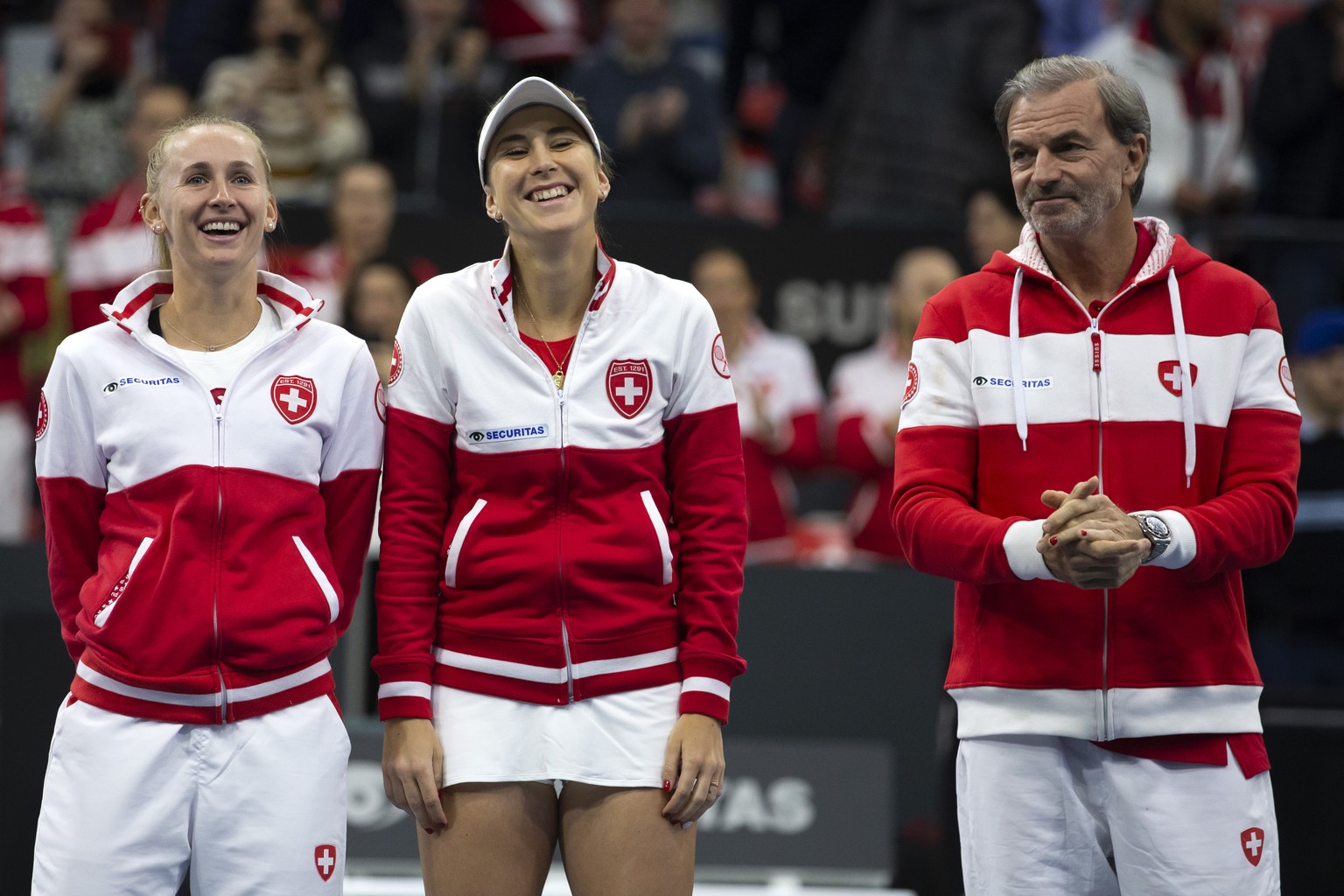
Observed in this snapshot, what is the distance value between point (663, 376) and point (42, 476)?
3.98ft

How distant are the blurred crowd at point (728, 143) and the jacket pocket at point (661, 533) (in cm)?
332

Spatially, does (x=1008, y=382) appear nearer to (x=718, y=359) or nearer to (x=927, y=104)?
(x=718, y=359)

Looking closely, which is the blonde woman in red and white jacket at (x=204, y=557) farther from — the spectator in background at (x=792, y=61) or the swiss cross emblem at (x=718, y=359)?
the spectator in background at (x=792, y=61)

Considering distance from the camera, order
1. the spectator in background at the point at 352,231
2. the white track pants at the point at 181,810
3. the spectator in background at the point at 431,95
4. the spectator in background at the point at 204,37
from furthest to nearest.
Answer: the spectator in background at the point at 204,37
the spectator in background at the point at 431,95
the spectator in background at the point at 352,231
the white track pants at the point at 181,810

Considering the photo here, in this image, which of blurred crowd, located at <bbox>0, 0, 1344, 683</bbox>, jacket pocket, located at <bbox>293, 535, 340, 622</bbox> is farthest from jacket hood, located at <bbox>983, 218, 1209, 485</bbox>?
blurred crowd, located at <bbox>0, 0, 1344, 683</bbox>

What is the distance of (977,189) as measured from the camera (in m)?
7.06

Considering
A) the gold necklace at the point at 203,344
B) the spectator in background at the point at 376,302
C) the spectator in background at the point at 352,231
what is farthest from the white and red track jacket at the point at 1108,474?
the spectator in background at the point at 352,231

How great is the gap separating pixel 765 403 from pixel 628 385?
3525 mm

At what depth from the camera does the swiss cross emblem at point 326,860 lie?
310 cm

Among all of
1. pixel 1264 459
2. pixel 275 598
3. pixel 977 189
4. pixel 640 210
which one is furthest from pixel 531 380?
pixel 640 210

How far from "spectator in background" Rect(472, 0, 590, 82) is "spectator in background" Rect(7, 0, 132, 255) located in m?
1.92

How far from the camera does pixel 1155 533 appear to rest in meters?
2.94

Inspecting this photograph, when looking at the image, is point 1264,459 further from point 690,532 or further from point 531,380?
point 531,380

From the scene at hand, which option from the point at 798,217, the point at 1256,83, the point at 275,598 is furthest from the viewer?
the point at 798,217
